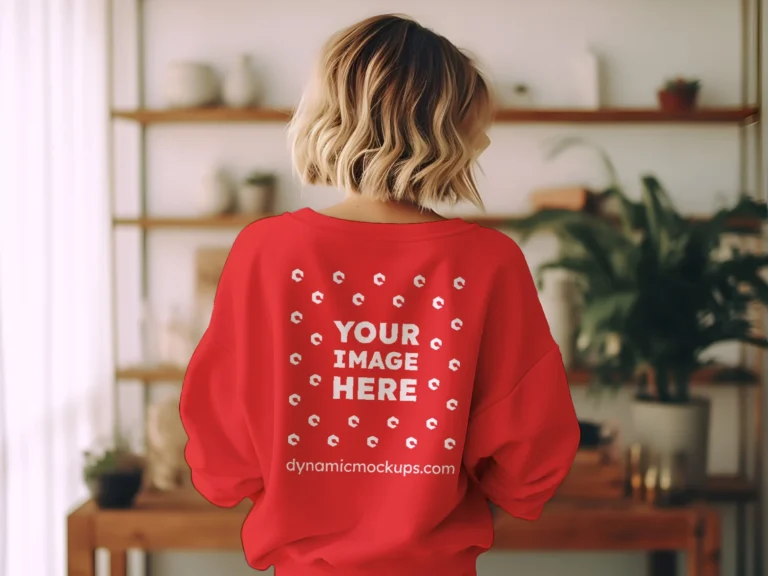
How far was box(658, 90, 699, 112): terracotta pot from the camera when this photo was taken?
260 cm

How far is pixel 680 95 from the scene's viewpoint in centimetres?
260

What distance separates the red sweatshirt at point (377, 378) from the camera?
3.22 feet

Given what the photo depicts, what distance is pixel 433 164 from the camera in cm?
98

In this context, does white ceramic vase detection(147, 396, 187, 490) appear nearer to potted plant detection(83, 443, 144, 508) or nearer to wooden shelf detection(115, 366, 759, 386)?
potted plant detection(83, 443, 144, 508)

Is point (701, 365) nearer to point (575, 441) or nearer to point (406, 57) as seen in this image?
point (575, 441)

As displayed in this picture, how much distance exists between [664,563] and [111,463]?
181 centimetres

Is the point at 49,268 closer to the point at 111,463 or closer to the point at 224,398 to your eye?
the point at 111,463

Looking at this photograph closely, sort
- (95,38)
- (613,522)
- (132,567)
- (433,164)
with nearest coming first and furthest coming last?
1. (433,164)
2. (613,522)
3. (95,38)
4. (132,567)

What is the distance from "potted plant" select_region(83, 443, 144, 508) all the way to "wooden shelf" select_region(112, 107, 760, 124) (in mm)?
1107

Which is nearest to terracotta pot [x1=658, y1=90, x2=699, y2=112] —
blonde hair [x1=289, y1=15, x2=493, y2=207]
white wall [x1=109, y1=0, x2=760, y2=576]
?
white wall [x1=109, y1=0, x2=760, y2=576]

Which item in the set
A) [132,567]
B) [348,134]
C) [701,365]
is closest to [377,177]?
[348,134]

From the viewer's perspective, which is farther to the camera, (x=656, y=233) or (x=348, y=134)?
(x=656, y=233)

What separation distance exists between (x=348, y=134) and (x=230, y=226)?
171 cm

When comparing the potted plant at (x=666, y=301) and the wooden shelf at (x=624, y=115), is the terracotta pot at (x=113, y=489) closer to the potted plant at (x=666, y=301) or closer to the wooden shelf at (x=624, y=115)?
the potted plant at (x=666, y=301)
